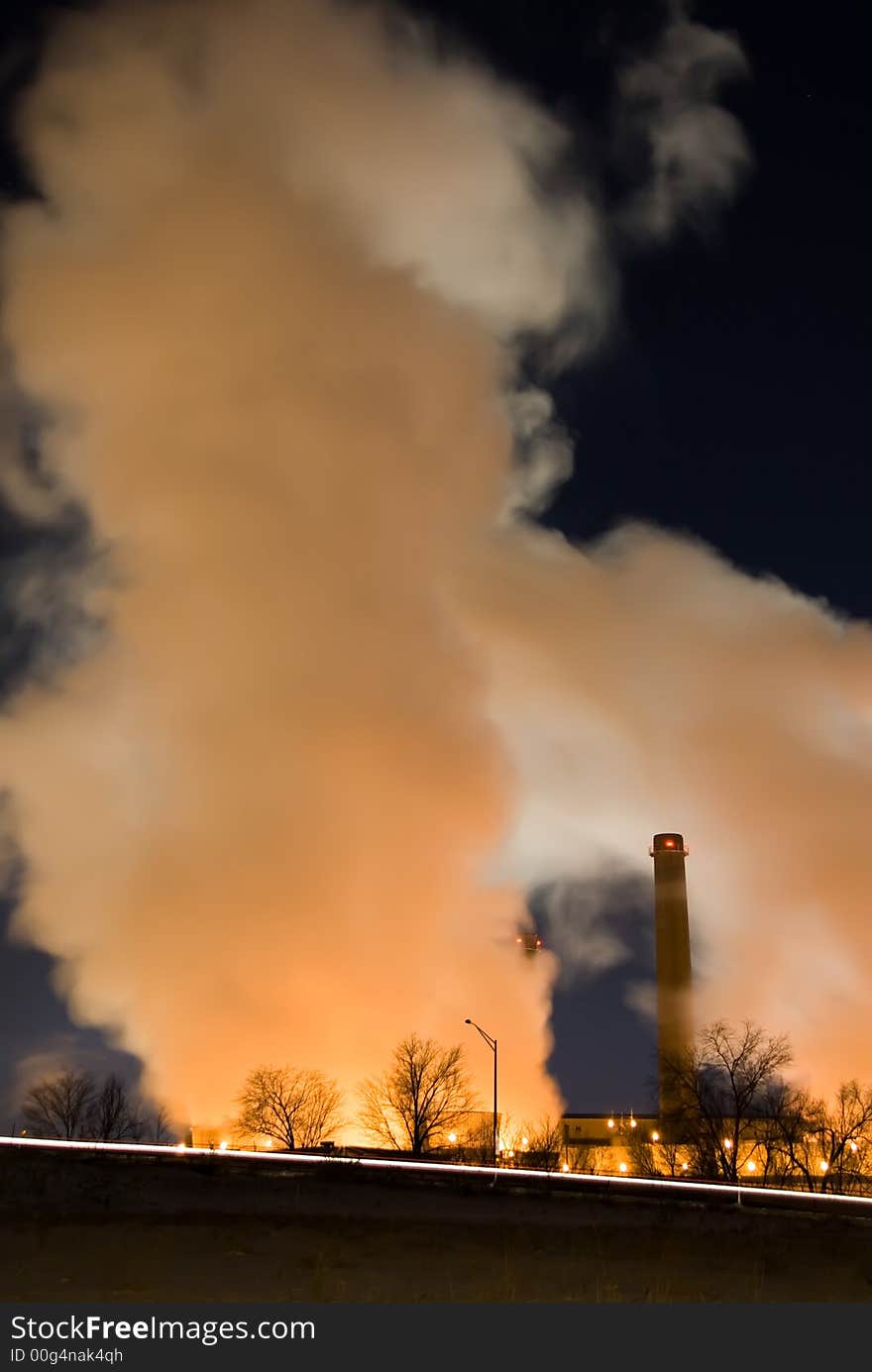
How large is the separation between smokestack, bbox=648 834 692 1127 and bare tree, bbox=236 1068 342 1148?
31.1m

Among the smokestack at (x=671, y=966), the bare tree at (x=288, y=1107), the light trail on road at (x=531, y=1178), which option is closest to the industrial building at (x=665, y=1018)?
the smokestack at (x=671, y=966)

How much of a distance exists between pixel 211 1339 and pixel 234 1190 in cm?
1735

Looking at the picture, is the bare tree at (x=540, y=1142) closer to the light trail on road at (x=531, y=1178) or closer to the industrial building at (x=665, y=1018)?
the industrial building at (x=665, y=1018)

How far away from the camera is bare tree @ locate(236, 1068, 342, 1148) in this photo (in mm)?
110812

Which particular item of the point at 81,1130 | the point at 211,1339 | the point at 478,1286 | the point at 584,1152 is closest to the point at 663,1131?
the point at 584,1152

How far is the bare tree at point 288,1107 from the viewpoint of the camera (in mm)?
110812

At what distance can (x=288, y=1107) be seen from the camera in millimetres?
113375

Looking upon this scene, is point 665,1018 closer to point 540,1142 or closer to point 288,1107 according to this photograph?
point 540,1142

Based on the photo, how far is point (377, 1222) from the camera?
30141 mm

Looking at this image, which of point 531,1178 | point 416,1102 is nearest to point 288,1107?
point 416,1102

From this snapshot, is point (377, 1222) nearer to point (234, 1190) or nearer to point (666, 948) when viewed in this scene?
point (234, 1190)

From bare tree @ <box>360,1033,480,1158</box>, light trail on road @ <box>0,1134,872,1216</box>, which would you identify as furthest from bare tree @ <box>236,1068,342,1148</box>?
light trail on road @ <box>0,1134,872,1216</box>

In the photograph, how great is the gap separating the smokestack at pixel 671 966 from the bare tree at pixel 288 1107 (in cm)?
3114

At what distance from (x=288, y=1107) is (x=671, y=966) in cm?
3916
